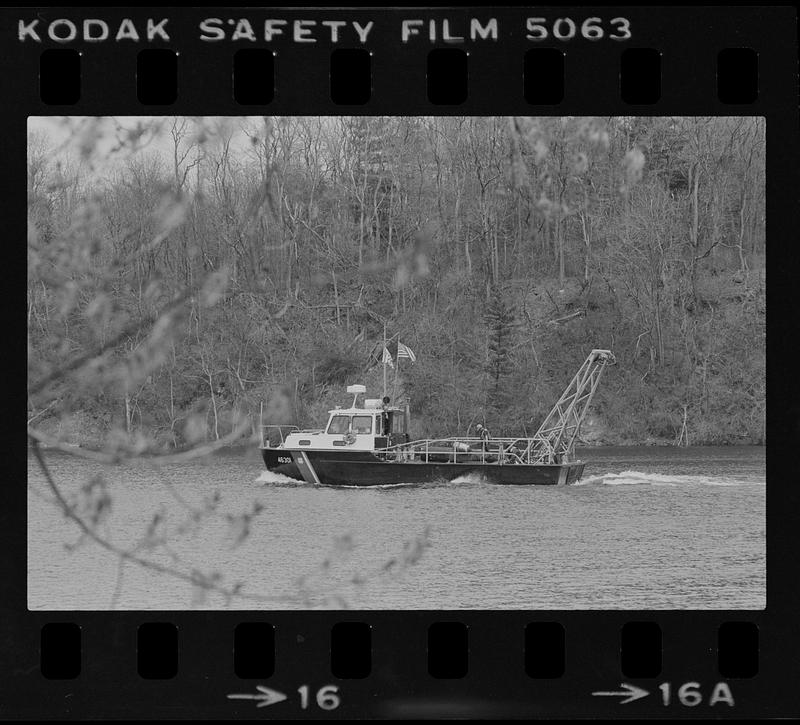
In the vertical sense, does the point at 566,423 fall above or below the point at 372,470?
above

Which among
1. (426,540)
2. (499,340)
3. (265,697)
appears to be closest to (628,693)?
(265,697)

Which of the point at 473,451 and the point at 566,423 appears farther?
the point at 473,451

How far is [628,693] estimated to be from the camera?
25.2 ft

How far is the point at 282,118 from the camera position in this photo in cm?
838

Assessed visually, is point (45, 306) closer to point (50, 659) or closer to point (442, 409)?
point (50, 659)

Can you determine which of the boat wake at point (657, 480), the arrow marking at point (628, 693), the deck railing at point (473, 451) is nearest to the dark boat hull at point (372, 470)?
the deck railing at point (473, 451)

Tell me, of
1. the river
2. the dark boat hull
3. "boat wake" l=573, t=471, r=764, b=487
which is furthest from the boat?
"boat wake" l=573, t=471, r=764, b=487

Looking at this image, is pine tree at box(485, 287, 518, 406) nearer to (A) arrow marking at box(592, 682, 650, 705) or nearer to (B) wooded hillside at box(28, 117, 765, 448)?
(B) wooded hillside at box(28, 117, 765, 448)

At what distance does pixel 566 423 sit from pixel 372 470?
4440 mm

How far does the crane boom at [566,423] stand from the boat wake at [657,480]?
89 centimetres

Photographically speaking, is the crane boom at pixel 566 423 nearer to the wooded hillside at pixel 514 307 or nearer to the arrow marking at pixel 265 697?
the wooded hillside at pixel 514 307

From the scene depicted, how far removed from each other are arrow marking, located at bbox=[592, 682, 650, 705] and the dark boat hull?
19.5 meters

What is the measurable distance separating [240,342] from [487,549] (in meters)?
6.79

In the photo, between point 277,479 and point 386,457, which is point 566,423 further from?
point 277,479
